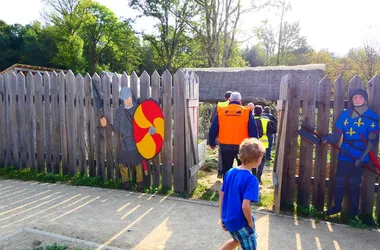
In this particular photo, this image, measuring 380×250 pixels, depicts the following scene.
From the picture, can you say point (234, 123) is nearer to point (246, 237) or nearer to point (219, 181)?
point (219, 181)

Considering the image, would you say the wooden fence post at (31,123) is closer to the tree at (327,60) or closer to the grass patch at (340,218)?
the grass patch at (340,218)

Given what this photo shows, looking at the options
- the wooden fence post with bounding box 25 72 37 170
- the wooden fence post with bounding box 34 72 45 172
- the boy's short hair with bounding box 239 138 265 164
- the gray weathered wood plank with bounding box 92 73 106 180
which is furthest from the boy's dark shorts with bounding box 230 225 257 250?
the wooden fence post with bounding box 25 72 37 170

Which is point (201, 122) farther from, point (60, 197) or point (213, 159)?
point (60, 197)

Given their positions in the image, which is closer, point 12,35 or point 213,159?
point 213,159

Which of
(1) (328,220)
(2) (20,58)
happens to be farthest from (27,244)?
(2) (20,58)

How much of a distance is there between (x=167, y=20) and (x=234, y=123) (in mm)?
38008

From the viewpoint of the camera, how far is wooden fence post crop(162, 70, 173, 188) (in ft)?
17.9

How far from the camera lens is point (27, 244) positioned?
345cm

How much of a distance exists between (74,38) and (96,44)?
6.94 meters

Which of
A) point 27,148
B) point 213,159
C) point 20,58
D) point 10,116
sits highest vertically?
point 20,58

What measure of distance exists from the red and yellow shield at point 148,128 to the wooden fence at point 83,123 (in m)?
0.13

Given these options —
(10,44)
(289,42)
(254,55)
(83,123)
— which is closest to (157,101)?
(83,123)

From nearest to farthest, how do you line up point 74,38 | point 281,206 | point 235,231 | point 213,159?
point 235,231 → point 281,206 → point 213,159 → point 74,38

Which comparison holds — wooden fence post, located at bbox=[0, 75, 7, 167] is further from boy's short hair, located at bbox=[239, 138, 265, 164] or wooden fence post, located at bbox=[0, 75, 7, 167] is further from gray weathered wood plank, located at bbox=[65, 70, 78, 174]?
boy's short hair, located at bbox=[239, 138, 265, 164]
